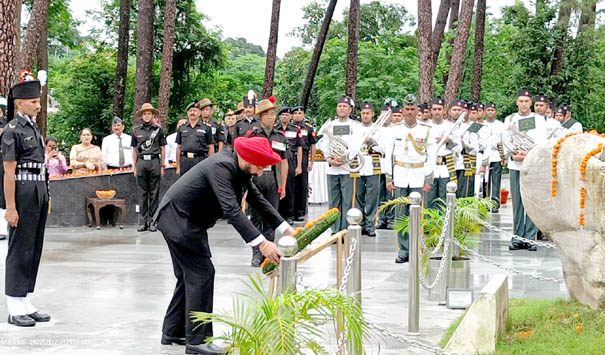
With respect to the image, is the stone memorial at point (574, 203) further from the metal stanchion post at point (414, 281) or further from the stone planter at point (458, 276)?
the metal stanchion post at point (414, 281)

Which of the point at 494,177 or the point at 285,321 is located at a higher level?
the point at 494,177

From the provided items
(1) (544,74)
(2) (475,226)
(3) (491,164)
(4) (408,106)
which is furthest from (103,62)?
(2) (475,226)

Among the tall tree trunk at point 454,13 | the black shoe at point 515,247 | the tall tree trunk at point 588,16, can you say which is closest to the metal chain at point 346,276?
the black shoe at point 515,247

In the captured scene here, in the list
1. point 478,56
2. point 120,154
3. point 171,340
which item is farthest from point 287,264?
point 478,56

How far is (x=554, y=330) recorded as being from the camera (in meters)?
7.66

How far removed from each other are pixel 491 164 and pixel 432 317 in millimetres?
12951

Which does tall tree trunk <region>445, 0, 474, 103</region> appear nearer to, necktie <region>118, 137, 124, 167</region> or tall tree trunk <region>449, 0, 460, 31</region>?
necktie <region>118, 137, 124, 167</region>

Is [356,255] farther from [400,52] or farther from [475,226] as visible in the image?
[400,52]

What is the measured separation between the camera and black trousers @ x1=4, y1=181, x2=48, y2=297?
26.7ft

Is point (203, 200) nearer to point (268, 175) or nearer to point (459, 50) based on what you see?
point (268, 175)

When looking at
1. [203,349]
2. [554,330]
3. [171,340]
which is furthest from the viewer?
[554,330]

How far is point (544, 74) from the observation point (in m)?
34.4

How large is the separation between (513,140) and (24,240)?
7730mm

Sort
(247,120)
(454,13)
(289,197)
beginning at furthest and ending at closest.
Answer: (454,13) → (289,197) → (247,120)
